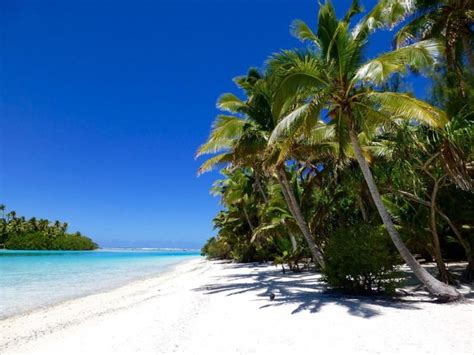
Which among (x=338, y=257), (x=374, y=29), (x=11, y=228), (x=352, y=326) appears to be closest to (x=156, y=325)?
(x=352, y=326)

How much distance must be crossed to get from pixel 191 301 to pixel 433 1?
11904mm

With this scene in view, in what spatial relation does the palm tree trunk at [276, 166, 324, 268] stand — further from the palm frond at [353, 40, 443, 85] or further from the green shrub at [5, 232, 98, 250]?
the green shrub at [5, 232, 98, 250]

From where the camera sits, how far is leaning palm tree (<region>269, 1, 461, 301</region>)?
762cm

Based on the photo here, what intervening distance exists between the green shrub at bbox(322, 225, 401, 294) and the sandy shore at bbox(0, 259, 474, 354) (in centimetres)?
54

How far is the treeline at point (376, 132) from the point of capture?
7852 millimetres

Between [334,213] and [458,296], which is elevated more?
[334,213]

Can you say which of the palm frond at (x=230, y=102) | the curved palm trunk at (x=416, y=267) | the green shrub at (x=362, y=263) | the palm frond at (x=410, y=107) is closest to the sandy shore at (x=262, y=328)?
the curved palm trunk at (x=416, y=267)

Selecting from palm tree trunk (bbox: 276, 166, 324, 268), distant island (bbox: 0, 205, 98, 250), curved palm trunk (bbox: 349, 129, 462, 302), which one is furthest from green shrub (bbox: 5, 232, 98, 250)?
curved palm trunk (bbox: 349, 129, 462, 302)

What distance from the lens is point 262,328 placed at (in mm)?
5758

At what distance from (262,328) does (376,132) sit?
22.7 ft

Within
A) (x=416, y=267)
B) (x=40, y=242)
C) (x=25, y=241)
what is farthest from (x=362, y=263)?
(x=25, y=241)

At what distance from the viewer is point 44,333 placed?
6766 millimetres

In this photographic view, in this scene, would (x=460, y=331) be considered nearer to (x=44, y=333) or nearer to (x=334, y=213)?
(x=44, y=333)

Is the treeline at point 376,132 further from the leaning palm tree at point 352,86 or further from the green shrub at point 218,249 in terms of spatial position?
the green shrub at point 218,249
